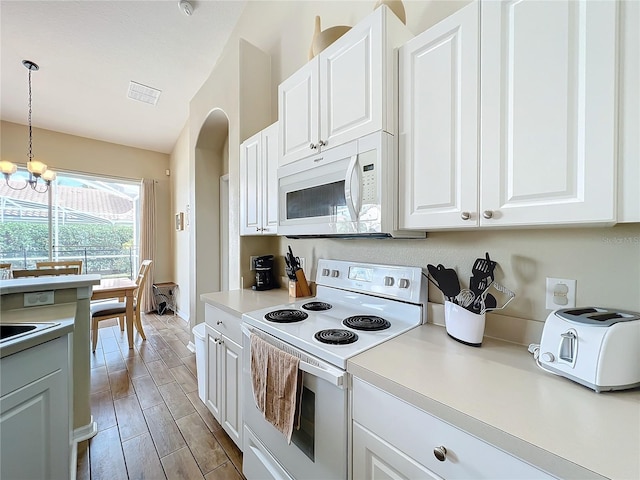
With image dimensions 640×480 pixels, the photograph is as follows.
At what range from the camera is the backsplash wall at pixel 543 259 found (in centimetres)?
89

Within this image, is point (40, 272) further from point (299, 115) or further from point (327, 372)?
point (327, 372)

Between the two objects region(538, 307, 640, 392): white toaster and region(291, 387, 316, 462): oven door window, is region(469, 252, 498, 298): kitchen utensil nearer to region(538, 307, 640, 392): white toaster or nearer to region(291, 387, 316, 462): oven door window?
region(538, 307, 640, 392): white toaster

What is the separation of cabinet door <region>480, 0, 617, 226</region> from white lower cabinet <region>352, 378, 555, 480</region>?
0.66 m

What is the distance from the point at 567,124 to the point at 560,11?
34cm

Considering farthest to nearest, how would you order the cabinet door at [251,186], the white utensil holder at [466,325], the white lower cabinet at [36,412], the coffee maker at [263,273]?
the coffee maker at [263,273]
the cabinet door at [251,186]
the white utensil holder at [466,325]
the white lower cabinet at [36,412]

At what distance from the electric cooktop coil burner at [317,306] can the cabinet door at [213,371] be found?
0.62 m

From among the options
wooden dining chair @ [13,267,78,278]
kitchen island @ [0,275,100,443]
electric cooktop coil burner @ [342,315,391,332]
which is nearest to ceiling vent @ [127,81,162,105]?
wooden dining chair @ [13,267,78,278]

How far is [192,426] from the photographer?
1937 millimetres

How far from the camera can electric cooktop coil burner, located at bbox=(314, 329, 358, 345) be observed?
3.56ft

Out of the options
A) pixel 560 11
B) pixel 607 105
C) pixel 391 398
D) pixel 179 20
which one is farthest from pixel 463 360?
pixel 179 20

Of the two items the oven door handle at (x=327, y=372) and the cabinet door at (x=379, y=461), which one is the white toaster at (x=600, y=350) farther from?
the oven door handle at (x=327, y=372)

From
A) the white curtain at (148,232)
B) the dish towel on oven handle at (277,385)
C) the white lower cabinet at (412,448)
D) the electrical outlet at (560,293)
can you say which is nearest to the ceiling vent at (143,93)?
the white curtain at (148,232)

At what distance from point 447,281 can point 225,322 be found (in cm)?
131

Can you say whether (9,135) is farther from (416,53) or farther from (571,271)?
A: (571,271)
